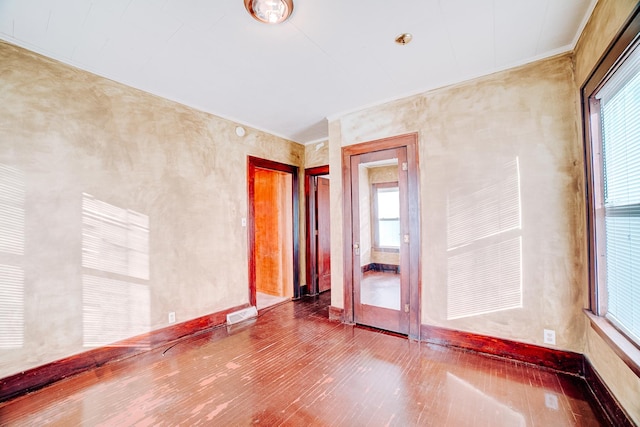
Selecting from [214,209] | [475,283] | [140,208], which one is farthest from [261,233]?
[475,283]

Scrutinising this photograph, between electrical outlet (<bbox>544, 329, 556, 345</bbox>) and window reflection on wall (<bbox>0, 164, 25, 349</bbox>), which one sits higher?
window reflection on wall (<bbox>0, 164, 25, 349</bbox>)

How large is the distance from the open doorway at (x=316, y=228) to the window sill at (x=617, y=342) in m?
3.56

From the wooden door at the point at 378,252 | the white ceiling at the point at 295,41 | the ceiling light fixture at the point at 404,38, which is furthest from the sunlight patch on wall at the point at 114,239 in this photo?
the ceiling light fixture at the point at 404,38

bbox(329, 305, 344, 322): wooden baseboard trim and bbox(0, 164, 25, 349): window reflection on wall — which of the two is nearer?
bbox(0, 164, 25, 349): window reflection on wall

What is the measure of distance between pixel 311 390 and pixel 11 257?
8.49 ft

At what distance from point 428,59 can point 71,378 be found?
428cm

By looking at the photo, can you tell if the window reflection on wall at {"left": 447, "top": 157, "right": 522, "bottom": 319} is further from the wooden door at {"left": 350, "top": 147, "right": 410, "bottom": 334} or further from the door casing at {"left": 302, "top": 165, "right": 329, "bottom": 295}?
the door casing at {"left": 302, "top": 165, "right": 329, "bottom": 295}

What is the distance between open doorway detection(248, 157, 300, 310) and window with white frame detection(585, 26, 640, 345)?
3712mm

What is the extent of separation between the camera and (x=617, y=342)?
1589 millimetres

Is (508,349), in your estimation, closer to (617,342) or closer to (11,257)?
(617,342)

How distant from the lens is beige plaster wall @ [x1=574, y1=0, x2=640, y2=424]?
1.48m

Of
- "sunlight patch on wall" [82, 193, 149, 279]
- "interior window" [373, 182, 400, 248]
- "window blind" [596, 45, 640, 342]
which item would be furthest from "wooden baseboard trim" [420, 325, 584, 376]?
"sunlight patch on wall" [82, 193, 149, 279]

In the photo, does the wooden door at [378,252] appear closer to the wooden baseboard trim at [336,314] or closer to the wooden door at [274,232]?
the wooden baseboard trim at [336,314]

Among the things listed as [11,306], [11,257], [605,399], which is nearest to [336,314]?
[605,399]
